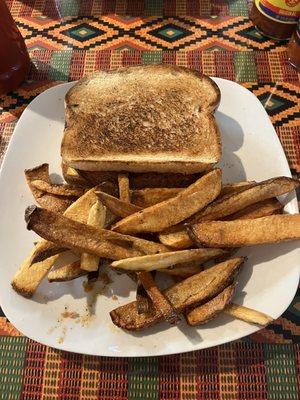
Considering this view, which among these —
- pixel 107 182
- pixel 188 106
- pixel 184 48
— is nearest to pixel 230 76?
pixel 184 48

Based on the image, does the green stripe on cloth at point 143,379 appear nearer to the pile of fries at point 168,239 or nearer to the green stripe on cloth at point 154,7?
the pile of fries at point 168,239

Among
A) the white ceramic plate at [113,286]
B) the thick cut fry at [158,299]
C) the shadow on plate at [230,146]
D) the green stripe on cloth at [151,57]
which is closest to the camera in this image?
the thick cut fry at [158,299]

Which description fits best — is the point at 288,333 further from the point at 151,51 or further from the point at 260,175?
the point at 151,51

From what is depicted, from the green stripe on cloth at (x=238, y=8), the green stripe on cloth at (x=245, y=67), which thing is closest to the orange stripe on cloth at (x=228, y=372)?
the green stripe on cloth at (x=245, y=67)

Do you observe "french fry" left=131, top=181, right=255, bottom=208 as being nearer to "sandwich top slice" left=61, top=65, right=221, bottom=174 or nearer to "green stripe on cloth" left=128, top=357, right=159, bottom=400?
"sandwich top slice" left=61, top=65, right=221, bottom=174

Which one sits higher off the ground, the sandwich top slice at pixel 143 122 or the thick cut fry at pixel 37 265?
the sandwich top slice at pixel 143 122

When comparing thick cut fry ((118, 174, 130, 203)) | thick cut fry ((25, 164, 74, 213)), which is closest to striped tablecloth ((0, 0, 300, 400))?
thick cut fry ((25, 164, 74, 213))
